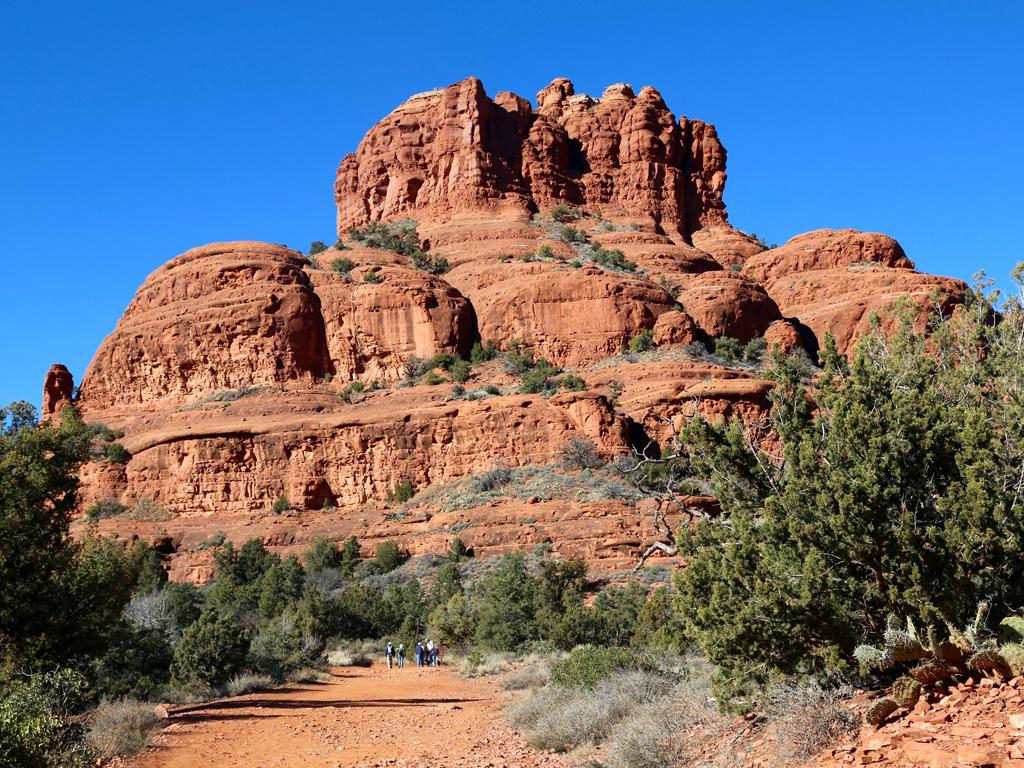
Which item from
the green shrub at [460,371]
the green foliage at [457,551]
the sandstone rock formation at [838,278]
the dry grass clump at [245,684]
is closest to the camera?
the dry grass clump at [245,684]

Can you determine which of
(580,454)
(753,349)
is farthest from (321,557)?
(753,349)

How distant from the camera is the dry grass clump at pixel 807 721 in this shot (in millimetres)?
8562

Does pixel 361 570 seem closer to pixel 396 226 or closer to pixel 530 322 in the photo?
pixel 530 322

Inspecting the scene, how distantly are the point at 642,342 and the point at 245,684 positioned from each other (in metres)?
40.7

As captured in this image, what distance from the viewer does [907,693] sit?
8.49 metres

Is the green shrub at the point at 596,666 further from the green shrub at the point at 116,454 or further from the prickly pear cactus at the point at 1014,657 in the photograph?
the green shrub at the point at 116,454

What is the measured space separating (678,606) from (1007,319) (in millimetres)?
7735

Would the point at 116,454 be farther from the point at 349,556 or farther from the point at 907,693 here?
the point at 907,693

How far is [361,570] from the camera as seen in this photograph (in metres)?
43.6


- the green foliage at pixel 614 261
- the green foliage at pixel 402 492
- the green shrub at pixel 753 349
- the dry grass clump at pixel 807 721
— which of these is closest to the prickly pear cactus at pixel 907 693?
the dry grass clump at pixel 807 721

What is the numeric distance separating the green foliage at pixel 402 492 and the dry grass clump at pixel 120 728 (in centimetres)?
3671

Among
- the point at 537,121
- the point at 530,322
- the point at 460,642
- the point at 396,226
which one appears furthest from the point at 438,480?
the point at 537,121

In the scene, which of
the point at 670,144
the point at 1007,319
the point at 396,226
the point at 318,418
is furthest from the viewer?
the point at 670,144

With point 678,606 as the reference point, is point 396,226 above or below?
above
